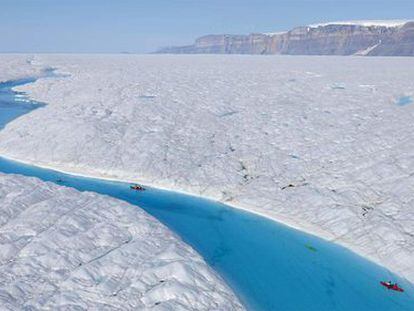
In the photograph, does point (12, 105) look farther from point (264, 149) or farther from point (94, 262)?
point (94, 262)

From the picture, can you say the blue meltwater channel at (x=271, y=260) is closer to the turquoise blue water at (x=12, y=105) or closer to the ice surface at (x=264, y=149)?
the ice surface at (x=264, y=149)

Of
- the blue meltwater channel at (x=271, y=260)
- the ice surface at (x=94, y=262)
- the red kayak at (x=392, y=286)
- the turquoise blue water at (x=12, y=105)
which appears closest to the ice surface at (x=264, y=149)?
the blue meltwater channel at (x=271, y=260)

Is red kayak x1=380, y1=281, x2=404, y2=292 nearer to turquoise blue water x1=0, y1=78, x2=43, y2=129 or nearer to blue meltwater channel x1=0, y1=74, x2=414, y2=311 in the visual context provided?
blue meltwater channel x1=0, y1=74, x2=414, y2=311

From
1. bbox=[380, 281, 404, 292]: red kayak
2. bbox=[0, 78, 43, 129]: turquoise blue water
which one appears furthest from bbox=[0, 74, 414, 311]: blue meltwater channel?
bbox=[0, 78, 43, 129]: turquoise blue water

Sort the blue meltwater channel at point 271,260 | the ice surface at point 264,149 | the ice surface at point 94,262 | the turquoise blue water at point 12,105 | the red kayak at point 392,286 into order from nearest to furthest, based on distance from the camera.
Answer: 1. the ice surface at point 94,262
2. the blue meltwater channel at point 271,260
3. the red kayak at point 392,286
4. the ice surface at point 264,149
5. the turquoise blue water at point 12,105

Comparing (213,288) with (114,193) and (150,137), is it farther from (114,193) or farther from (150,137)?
(150,137)

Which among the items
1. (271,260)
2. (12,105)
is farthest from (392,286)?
→ (12,105)
